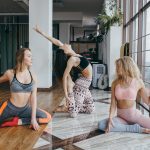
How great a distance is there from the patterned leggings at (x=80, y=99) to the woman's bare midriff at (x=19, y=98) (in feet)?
2.49

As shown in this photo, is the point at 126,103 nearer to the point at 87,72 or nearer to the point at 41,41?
the point at 87,72

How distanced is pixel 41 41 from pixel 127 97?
13.9ft

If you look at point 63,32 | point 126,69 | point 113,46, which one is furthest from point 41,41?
point 63,32

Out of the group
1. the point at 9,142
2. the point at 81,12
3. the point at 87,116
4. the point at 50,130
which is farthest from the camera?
the point at 81,12

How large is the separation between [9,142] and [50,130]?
547 millimetres

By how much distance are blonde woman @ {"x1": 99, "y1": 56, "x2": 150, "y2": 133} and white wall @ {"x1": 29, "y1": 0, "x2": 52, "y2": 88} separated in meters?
4.02

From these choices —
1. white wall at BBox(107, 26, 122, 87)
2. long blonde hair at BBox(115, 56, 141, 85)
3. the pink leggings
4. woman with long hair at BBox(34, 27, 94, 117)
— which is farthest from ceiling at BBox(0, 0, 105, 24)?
the pink leggings

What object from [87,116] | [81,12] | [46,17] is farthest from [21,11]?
[87,116]

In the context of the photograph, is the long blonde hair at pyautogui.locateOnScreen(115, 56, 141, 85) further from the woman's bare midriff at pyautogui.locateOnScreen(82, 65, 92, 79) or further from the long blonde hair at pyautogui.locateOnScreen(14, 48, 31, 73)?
the long blonde hair at pyautogui.locateOnScreen(14, 48, 31, 73)

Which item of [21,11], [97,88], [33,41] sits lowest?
[97,88]

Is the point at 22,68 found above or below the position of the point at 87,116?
above

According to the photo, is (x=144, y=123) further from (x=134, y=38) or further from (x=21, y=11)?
(x=21, y=11)

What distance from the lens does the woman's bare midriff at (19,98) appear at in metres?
3.15

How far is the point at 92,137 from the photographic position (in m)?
2.79
